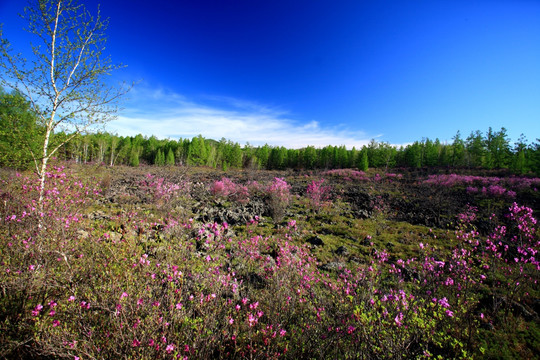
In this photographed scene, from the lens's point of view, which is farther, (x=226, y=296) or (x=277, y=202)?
(x=277, y=202)

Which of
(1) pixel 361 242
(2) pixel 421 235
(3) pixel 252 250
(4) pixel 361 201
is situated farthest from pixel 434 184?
(3) pixel 252 250

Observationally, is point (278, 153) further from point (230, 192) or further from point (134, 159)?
point (230, 192)

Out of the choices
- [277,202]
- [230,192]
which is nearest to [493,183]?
[277,202]

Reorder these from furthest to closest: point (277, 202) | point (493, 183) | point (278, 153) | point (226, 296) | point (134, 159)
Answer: point (278, 153), point (134, 159), point (493, 183), point (277, 202), point (226, 296)

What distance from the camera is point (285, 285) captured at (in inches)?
131

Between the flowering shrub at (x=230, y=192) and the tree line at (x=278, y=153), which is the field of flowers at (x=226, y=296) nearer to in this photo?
the tree line at (x=278, y=153)

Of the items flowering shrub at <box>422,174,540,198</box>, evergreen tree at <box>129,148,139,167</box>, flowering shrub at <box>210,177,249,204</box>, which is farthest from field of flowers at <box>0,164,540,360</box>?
evergreen tree at <box>129,148,139,167</box>

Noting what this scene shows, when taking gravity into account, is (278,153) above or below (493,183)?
above

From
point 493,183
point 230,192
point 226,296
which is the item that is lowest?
point 226,296

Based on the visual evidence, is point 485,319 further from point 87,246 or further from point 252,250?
point 87,246

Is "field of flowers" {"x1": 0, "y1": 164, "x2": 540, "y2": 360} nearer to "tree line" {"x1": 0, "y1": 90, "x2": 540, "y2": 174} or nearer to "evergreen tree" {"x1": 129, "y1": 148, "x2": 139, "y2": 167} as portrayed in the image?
"tree line" {"x1": 0, "y1": 90, "x2": 540, "y2": 174}

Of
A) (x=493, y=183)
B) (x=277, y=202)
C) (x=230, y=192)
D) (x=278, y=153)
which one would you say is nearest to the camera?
(x=277, y=202)

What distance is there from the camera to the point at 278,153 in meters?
62.8

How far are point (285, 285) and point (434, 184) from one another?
1034 inches
